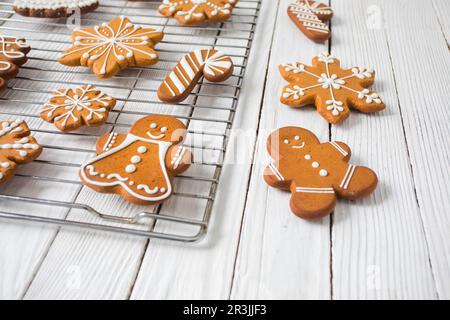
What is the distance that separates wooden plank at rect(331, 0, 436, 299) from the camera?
0.78 meters

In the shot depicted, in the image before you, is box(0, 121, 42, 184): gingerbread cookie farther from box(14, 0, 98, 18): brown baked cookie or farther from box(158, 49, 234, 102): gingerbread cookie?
box(14, 0, 98, 18): brown baked cookie

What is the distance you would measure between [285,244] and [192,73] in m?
0.53

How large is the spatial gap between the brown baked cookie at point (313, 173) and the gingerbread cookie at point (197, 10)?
1.82 feet

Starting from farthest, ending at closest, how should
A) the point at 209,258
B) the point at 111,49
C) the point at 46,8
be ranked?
the point at 46,8, the point at 111,49, the point at 209,258

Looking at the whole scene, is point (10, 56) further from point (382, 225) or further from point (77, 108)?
point (382, 225)

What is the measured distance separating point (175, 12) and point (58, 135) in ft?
1.92

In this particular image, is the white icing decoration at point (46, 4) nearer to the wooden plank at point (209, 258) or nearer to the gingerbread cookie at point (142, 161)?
the gingerbread cookie at point (142, 161)

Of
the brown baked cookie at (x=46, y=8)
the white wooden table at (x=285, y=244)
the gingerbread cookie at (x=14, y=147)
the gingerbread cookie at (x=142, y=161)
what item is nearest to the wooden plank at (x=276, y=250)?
the white wooden table at (x=285, y=244)

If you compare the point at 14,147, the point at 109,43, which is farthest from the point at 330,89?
the point at 14,147

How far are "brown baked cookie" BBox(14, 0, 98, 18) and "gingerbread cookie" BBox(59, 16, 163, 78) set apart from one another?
135 mm

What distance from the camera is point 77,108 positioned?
1.04 metres

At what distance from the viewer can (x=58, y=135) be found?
3.45 ft

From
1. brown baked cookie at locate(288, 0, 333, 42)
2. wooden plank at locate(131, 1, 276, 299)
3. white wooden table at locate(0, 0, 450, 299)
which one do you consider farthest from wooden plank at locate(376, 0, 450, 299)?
wooden plank at locate(131, 1, 276, 299)
